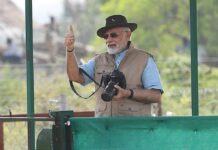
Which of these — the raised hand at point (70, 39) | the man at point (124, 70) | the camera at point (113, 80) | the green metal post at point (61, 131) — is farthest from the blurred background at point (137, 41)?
the green metal post at point (61, 131)

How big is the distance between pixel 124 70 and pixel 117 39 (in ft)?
0.79

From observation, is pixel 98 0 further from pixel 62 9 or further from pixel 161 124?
pixel 161 124

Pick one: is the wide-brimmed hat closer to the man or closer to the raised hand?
the man

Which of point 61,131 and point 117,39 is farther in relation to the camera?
point 117,39

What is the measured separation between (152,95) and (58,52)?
27043 millimetres

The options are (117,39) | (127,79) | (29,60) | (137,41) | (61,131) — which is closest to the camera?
(61,131)

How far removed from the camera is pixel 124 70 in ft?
15.9

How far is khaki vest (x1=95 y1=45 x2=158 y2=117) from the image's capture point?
15.5 ft

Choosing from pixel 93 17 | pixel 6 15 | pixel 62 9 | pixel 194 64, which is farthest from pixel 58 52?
pixel 194 64

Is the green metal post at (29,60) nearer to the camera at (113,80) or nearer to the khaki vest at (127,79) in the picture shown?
the khaki vest at (127,79)

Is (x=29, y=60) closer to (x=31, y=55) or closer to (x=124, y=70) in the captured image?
(x=31, y=55)

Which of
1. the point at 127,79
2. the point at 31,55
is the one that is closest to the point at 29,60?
the point at 31,55

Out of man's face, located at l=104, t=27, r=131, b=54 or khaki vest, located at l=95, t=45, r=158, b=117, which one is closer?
khaki vest, located at l=95, t=45, r=158, b=117

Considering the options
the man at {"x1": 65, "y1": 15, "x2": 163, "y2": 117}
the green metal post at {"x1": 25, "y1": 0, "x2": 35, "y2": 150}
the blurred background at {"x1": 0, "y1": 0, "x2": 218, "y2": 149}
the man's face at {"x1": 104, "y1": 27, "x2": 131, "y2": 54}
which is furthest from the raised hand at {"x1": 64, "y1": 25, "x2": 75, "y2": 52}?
the blurred background at {"x1": 0, "y1": 0, "x2": 218, "y2": 149}
